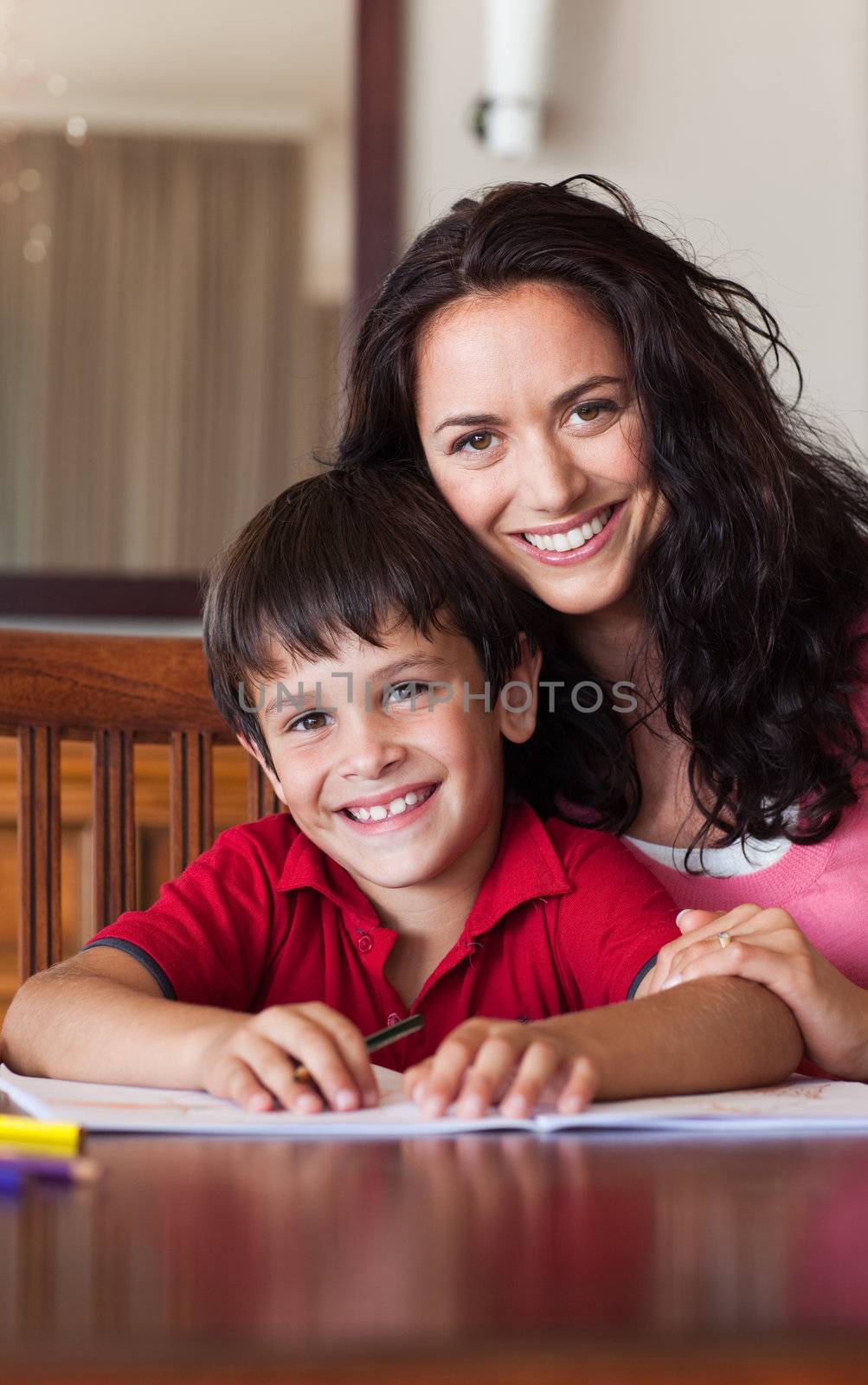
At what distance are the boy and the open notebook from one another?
21 cm

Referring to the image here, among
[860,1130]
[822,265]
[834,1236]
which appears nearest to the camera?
[834,1236]

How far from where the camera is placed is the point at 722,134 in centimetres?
242

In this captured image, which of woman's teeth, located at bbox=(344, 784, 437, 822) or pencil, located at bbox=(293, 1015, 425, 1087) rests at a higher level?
pencil, located at bbox=(293, 1015, 425, 1087)

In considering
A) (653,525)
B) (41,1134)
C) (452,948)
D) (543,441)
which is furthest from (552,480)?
(41,1134)

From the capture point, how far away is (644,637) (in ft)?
4.41

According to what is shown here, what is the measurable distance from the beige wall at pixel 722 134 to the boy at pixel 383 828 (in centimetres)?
130

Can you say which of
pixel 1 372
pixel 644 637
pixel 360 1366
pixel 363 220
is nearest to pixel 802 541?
pixel 644 637

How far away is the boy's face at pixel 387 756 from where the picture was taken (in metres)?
1.15

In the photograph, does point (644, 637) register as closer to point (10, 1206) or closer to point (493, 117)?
point (10, 1206)

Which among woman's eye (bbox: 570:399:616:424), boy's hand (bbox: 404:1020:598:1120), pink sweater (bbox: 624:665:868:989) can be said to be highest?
woman's eye (bbox: 570:399:616:424)

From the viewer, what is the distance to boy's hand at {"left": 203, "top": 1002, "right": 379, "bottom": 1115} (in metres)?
0.73

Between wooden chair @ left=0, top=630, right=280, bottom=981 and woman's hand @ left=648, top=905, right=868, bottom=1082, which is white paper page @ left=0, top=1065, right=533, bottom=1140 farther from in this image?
wooden chair @ left=0, top=630, right=280, bottom=981

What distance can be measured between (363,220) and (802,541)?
1258 millimetres

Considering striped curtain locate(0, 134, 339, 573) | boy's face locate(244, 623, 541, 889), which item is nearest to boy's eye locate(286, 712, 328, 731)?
boy's face locate(244, 623, 541, 889)
